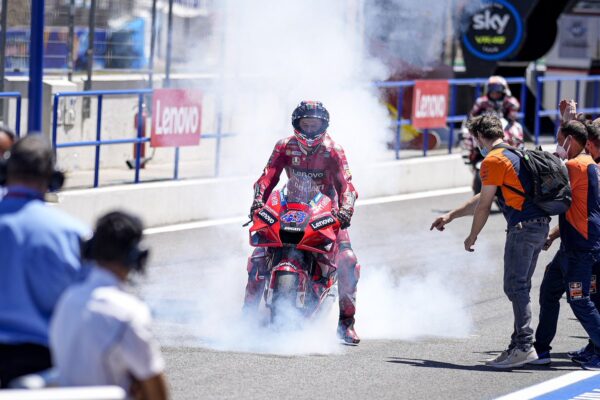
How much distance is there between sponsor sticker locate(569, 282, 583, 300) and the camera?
32.2 feet

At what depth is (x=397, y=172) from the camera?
66.7ft

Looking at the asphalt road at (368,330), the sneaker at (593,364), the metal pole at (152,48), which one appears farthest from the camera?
the metal pole at (152,48)

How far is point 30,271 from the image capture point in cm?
543

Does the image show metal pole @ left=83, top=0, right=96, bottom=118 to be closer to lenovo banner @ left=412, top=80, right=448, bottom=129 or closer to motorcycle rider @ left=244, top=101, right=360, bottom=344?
lenovo banner @ left=412, top=80, right=448, bottom=129

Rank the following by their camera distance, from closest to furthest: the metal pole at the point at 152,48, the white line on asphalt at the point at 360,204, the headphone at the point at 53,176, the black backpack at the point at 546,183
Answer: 1. the headphone at the point at 53,176
2. the black backpack at the point at 546,183
3. the white line on asphalt at the point at 360,204
4. the metal pole at the point at 152,48

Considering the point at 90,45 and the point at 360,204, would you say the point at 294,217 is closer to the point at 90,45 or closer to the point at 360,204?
the point at 360,204

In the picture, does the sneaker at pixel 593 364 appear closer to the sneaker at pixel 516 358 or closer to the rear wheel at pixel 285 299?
the sneaker at pixel 516 358

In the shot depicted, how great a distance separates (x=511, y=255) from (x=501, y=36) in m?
16.1

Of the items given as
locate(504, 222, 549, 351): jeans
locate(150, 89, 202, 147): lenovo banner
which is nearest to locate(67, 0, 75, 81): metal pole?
locate(150, 89, 202, 147): lenovo banner

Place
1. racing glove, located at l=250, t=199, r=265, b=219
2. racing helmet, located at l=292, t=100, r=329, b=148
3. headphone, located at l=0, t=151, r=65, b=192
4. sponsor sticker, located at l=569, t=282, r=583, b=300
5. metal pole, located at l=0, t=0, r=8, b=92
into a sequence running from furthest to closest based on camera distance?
metal pole, located at l=0, t=0, r=8, b=92 < racing helmet, located at l=292, t=100, r=329, b=148 < racing glove, located at l=250, t=199, r=265, b=219 < sponsor sticker, located at l=569, t=282, r=583, b=300 < headphone, located at l=0, t=151, r=65, b=192

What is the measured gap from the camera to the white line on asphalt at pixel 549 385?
29.4 ft

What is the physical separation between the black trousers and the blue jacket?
0.11 ft

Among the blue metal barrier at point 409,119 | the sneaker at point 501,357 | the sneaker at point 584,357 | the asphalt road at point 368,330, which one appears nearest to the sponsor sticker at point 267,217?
the asphalt road at point 368,330

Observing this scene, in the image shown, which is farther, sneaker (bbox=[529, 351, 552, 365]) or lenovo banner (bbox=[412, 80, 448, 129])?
lenovo banner (bbox=[412, 80, 448, 129])
